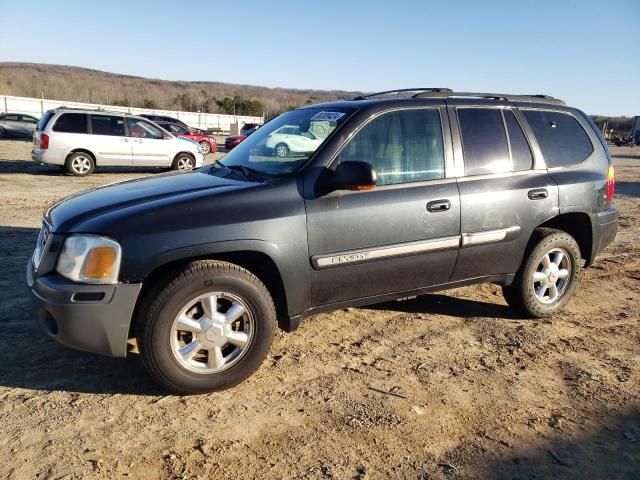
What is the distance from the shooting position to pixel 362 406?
3.00m

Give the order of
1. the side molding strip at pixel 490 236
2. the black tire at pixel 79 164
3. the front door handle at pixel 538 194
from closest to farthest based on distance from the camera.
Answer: the side molding strip at pixel 490 236 < the front door handle at pixel 538 194 < the black tire at pixel 79 164

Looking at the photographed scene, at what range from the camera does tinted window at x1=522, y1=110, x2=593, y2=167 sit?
14.3 ft

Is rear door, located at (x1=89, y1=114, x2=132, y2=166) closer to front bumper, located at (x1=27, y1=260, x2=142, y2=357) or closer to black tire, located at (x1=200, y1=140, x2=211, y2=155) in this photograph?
black tire, located at (x1=200, y1=140, x2=211, y2=155)

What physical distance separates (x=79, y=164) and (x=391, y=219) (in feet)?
39.6

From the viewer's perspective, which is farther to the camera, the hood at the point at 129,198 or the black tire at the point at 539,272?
the black tire at the point at 539,272

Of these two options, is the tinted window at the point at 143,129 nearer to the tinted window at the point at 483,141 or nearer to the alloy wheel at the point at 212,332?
the tinted window at the point at 483,141

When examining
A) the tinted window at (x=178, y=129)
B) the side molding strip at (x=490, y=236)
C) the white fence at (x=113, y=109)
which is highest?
the white fence at (x=113, y=109)

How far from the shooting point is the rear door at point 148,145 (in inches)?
554

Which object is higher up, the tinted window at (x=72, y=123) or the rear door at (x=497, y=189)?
the tinted window at (x=72, y=123)

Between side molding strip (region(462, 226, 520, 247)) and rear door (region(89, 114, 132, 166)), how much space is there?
478 inches

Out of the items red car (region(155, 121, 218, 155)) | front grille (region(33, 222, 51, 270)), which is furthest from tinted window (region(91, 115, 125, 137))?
front grille (region(33, 222, 51, 270))

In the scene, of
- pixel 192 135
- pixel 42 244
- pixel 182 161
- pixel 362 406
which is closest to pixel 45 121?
pixel 182 161

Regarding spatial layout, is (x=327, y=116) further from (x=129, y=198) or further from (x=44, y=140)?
(x=44, y=140)

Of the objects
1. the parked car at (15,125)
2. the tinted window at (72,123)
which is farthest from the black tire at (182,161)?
the parked car at (15,125)
